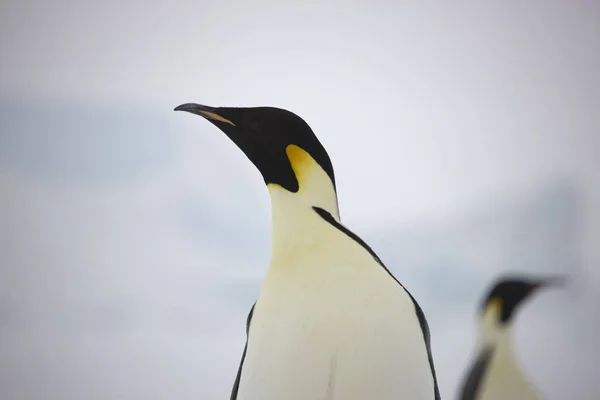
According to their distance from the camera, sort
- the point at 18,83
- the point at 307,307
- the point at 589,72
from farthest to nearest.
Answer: the point at 589,72 < the point at 18,83 < the point at 307,307

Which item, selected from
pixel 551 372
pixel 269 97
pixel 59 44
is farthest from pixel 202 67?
pixel 551 372

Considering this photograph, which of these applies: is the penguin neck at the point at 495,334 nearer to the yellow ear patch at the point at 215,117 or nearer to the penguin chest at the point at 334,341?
the penguin chest at the point at 334,341

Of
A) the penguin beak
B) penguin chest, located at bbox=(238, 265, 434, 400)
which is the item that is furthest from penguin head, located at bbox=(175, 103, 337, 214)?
penguin chest, located at bbox=(238, 265, 434, 400)

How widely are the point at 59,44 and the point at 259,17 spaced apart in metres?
0.47

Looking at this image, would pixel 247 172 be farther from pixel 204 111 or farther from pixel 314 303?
pixel 314 303

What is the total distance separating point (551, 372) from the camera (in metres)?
1.21

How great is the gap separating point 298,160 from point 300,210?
0.11 meters

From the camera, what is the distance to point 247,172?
1.17 meters

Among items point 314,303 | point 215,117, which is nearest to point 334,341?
point 314,303

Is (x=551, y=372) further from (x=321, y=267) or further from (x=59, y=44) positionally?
(x=59, y=44)

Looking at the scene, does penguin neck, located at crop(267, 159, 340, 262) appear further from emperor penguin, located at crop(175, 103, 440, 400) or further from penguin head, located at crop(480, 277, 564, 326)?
penguin head, located at crop(480, 277, 564, 326)

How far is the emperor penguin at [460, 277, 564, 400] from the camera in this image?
1.17 meters

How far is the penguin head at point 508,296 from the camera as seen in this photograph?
1186 millimetres

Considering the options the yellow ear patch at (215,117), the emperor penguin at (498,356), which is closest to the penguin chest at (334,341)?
the emperor penguin at (498,356)
